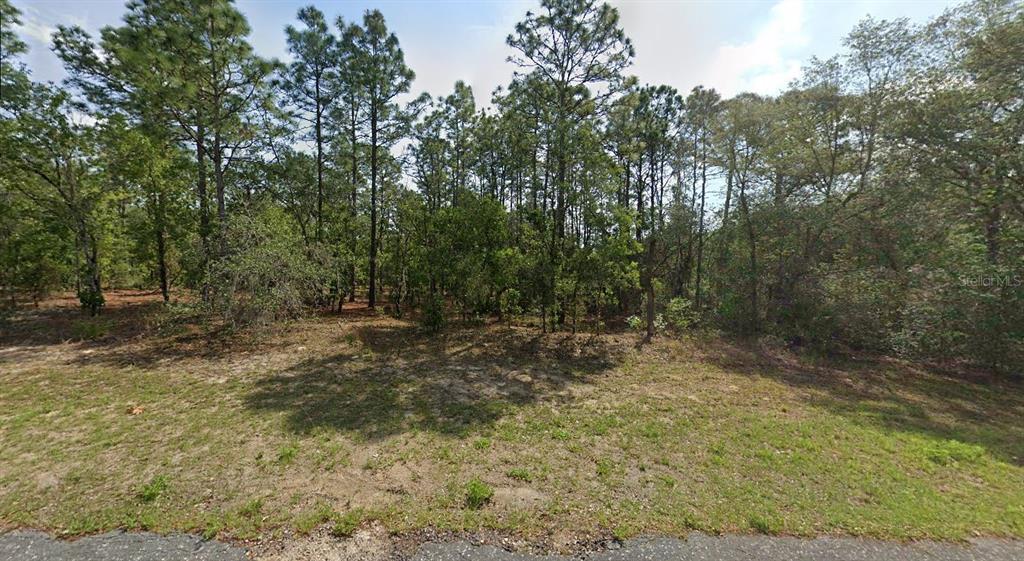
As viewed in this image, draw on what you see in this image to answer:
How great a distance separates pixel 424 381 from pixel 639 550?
6.04m

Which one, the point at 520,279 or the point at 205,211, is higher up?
the point at 205,211

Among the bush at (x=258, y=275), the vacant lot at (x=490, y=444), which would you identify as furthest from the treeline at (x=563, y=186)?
the vacant lot at (x=490, y=444)

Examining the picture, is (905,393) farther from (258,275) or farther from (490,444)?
(258,275)

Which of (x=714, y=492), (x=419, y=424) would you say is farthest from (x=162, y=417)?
(x=714, y=492)

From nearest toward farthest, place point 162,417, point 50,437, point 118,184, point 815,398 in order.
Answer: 1. point 50,437
2. point 162,417
3. point 815,398
4. point 118,184

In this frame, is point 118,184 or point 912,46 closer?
point 912,46

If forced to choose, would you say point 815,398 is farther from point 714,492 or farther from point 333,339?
point 333,339

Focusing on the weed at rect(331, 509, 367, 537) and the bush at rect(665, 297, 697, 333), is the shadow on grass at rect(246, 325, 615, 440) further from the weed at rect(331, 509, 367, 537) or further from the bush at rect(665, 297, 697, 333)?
the bush at rect(665, 297, 697, 333)

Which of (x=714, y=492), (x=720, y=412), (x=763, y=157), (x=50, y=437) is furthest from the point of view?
(x=763, y=157)

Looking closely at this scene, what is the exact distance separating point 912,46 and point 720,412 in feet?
48.9

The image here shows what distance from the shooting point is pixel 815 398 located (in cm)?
816

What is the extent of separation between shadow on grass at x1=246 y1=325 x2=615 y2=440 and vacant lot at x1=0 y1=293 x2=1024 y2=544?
0.07 meters

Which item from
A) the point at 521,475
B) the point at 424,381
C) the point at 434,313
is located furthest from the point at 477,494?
the point at 434,313

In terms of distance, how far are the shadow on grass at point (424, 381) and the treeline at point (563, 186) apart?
1795 mm
